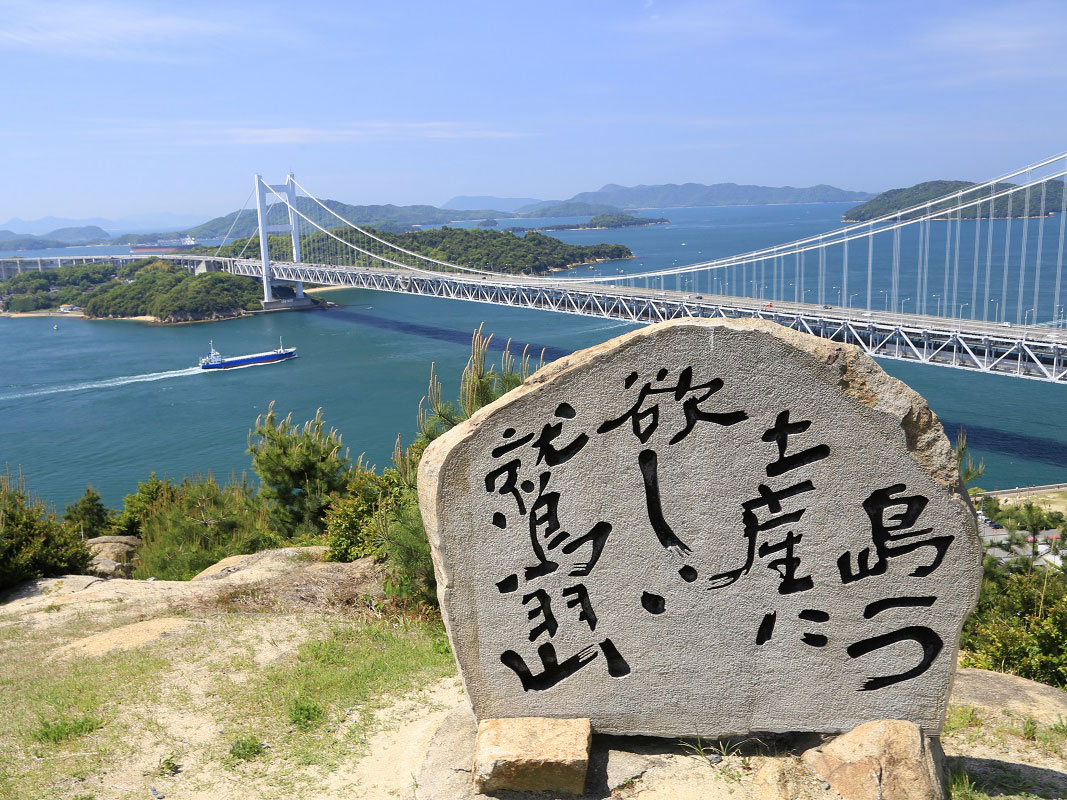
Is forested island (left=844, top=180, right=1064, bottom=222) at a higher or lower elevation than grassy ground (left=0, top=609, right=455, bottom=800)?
higher

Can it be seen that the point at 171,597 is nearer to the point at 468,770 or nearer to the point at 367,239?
the point at 468,770

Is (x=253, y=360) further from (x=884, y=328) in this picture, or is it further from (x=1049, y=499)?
(x=1049, y=499)

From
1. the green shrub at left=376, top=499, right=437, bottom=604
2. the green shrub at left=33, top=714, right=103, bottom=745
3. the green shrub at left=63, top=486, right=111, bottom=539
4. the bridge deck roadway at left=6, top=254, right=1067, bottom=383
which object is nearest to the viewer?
the green shrub at left=33, top=714, right=103, bottom=745

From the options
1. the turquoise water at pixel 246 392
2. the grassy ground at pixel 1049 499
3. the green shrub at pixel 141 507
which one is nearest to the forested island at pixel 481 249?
the turquoise water at pixel 246 392

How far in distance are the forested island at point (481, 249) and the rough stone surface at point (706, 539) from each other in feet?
115

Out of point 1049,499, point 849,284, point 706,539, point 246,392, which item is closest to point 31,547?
point 706,539

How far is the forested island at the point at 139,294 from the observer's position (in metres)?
31.0

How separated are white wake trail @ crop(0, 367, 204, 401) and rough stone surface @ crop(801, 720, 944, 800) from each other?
20624 mm

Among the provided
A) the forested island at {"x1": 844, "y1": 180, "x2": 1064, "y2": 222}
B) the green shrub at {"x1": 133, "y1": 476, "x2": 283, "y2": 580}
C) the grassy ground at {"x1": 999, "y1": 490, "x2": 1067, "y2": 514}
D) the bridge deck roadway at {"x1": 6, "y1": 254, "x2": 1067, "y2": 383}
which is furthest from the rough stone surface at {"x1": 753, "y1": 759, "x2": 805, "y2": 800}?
the forested island at {"x1": 844, "y1": 180, "x2": 1064, "y2": 222}

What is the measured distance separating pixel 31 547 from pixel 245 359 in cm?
1785

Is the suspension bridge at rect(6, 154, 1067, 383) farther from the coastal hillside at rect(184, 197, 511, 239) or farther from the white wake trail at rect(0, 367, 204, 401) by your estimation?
the white wake trail at rect(0, 367, 204, 401)

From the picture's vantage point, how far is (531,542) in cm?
236

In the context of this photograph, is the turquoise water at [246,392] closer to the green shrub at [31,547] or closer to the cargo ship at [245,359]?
the cargo ship at [245,359]

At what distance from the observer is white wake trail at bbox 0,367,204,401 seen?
19.6m
